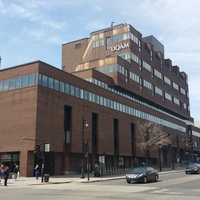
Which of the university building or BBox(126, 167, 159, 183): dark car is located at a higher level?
the university building

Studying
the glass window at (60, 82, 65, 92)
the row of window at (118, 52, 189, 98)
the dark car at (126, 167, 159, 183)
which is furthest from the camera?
the row of window at (118, 52, 189, 98)

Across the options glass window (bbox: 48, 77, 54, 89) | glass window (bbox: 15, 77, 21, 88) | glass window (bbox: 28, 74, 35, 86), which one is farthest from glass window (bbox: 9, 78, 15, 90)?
glass window (bbox: 48, 77, 54, 89)

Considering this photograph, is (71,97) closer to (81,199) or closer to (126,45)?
(126,45)

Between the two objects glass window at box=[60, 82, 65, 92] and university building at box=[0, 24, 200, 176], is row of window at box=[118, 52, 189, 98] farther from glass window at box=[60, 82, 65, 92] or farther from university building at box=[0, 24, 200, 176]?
glass window at box=[60, 82, 65, 92]

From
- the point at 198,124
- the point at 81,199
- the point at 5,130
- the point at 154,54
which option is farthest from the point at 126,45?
the point at 198,124

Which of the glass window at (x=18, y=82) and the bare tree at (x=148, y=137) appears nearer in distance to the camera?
the glass window at (x=18, y=82)

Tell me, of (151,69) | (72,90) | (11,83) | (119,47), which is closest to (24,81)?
(11,83)

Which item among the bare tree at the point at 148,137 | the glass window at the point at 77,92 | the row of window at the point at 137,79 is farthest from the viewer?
the bare tree at the point at 148,137

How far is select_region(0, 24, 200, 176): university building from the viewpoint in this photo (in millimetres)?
42438

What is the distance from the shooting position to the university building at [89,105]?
42.4m

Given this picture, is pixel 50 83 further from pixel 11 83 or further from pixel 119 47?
pixel 119 47

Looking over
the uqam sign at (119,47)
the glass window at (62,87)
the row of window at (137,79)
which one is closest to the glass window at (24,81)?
the glass window at (62,87)

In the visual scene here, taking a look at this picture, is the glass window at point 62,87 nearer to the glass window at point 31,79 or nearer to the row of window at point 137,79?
the glass window at point 31,79

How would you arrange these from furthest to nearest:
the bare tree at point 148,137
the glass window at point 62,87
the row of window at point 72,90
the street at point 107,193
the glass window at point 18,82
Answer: the bare tree at point 148,137 → the glass window at point 62,87 → the glass window at point 18,82 → the row of window at point 72,90 → the street at point 107,193
